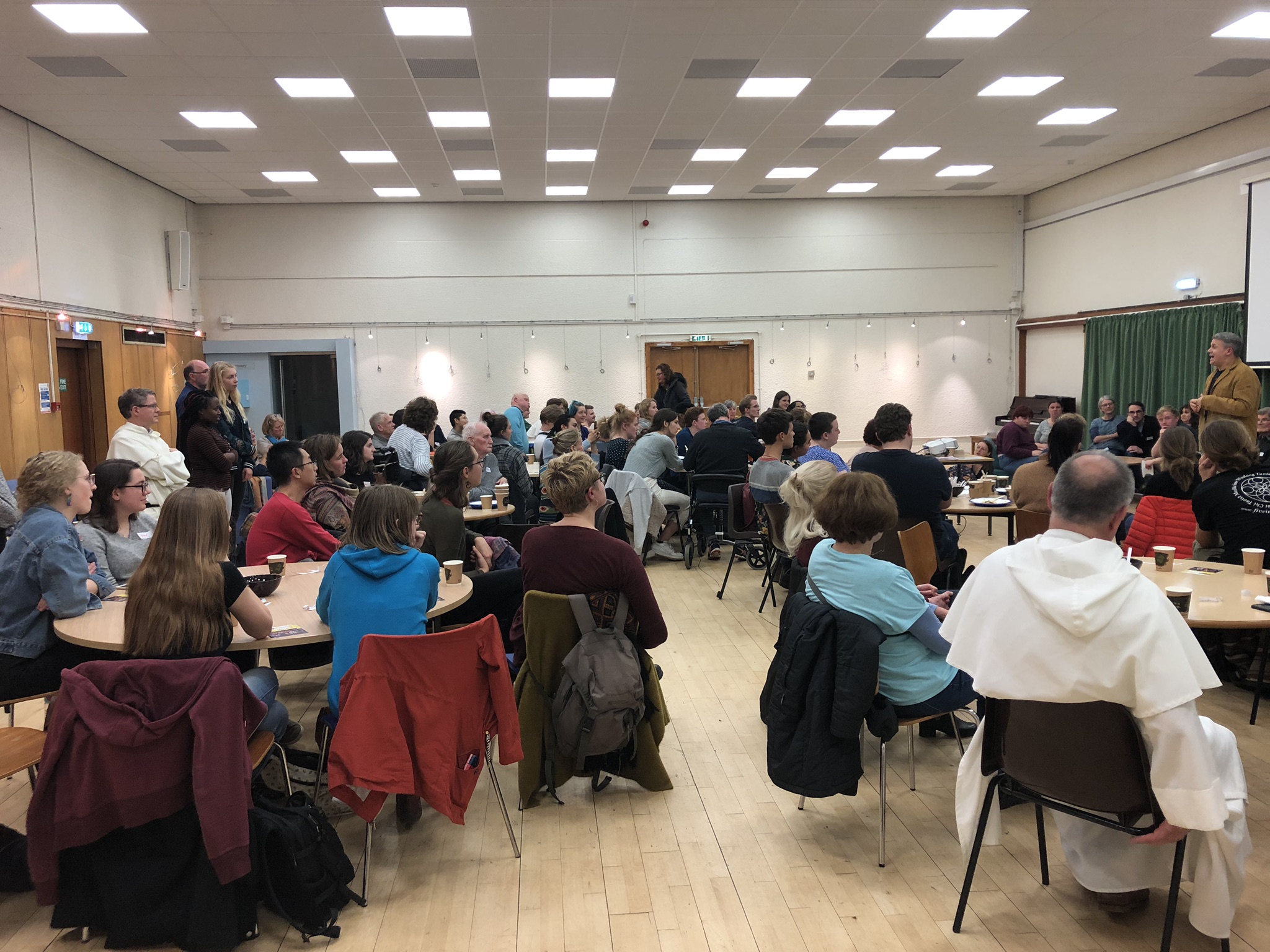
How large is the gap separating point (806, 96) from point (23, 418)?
8207 mm

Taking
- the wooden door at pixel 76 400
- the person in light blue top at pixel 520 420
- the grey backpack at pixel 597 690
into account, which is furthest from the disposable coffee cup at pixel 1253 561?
the wooden door at pixel 76 400

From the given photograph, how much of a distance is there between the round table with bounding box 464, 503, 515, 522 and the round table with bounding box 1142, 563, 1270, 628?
3642 millimetres

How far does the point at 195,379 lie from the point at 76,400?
420 centimetres

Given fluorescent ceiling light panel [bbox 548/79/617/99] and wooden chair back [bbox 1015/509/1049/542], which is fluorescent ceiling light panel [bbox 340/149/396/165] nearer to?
fluorescent ceiling light panel [bbox 548/79/617/99]

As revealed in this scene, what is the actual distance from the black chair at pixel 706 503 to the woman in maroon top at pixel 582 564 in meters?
3.87

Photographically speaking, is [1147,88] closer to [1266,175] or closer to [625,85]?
[1266,175]

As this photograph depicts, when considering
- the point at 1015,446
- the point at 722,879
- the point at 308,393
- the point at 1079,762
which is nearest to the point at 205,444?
the point at 722,879

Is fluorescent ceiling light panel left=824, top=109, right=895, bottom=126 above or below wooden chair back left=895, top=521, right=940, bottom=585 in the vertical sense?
above

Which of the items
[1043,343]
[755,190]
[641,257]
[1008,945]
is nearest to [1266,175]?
[1043,343]

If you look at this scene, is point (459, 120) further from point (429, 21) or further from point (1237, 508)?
point (1237, 508)

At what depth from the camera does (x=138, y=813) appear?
232cm

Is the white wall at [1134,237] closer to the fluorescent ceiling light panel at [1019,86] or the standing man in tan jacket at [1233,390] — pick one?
the fluorescent ceiling light panel at [1019,86]

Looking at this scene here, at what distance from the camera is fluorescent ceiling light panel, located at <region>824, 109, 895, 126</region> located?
900cm

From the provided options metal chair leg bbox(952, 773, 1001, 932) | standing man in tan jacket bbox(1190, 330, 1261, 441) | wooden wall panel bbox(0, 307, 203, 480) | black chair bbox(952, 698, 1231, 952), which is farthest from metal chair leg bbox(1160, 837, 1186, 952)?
wooden wall panel bbox(0, 307, 203, 480)
